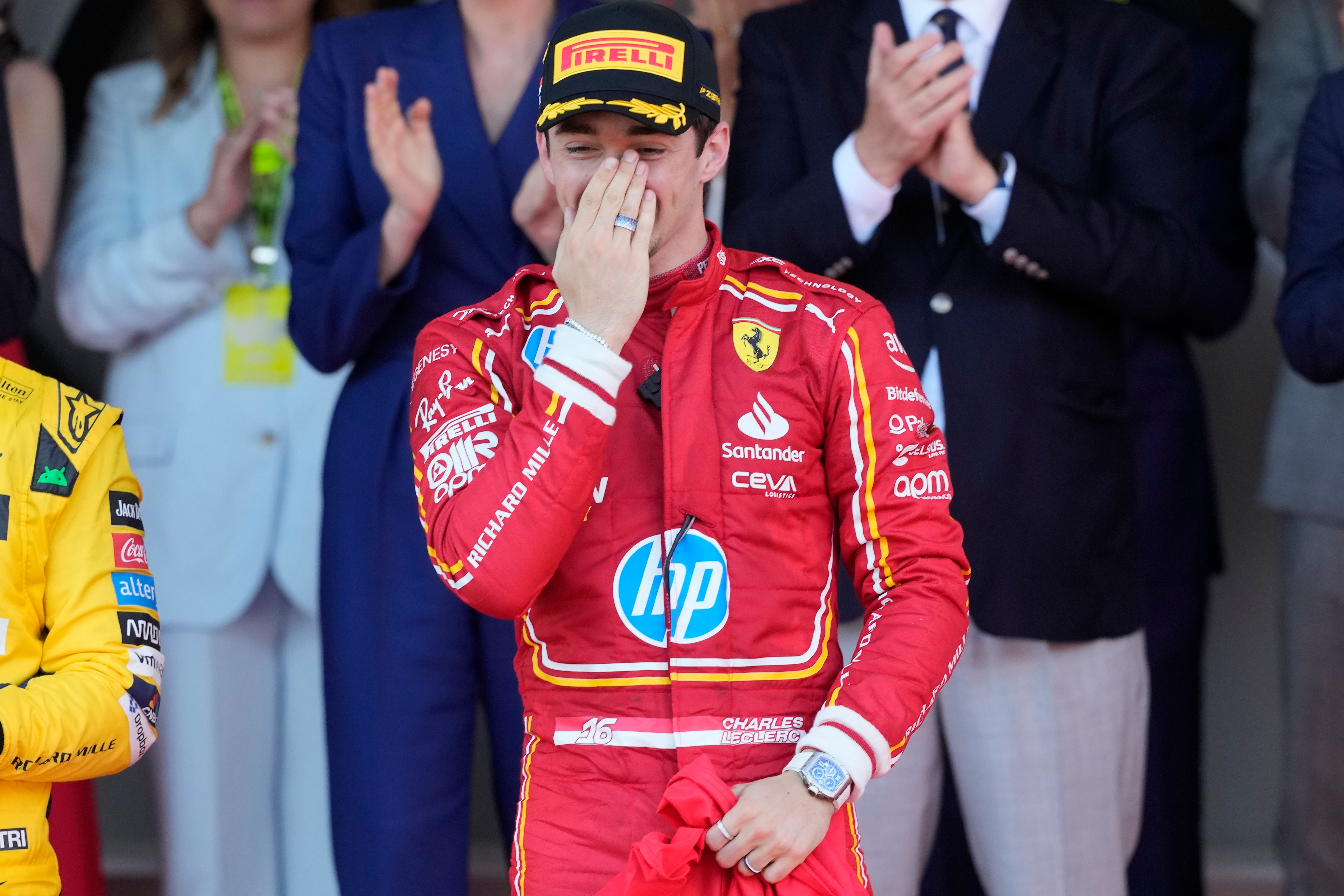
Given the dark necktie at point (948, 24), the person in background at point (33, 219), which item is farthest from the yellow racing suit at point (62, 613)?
the dark necktie at point (948, 24)

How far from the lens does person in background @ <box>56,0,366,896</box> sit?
3018 millimetres

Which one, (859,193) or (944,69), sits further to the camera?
(944,69)

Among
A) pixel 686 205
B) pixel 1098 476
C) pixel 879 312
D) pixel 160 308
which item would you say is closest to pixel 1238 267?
pixel 1098 476

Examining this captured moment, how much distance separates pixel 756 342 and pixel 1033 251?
79 centimetres

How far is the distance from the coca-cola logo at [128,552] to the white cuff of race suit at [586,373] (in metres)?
0.70

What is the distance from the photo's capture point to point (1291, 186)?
2855mm

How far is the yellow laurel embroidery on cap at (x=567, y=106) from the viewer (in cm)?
164

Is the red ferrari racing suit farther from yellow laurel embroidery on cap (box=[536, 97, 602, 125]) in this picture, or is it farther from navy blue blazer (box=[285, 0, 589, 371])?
navy blue blazer (box=[285, 0, 589, 371])

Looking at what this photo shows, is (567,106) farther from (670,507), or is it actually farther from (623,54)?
(670,507)

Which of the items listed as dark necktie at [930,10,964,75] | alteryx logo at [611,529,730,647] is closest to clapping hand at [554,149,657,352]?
alteryx logo at [611,529,730,647]

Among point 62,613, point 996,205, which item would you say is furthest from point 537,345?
point 996,205

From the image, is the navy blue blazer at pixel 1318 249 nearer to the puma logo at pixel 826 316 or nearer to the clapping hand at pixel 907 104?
the clapping hand at pixel 907 104

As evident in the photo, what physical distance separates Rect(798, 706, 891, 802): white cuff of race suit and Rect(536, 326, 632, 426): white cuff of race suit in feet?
1.26

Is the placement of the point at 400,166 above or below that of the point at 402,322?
above
